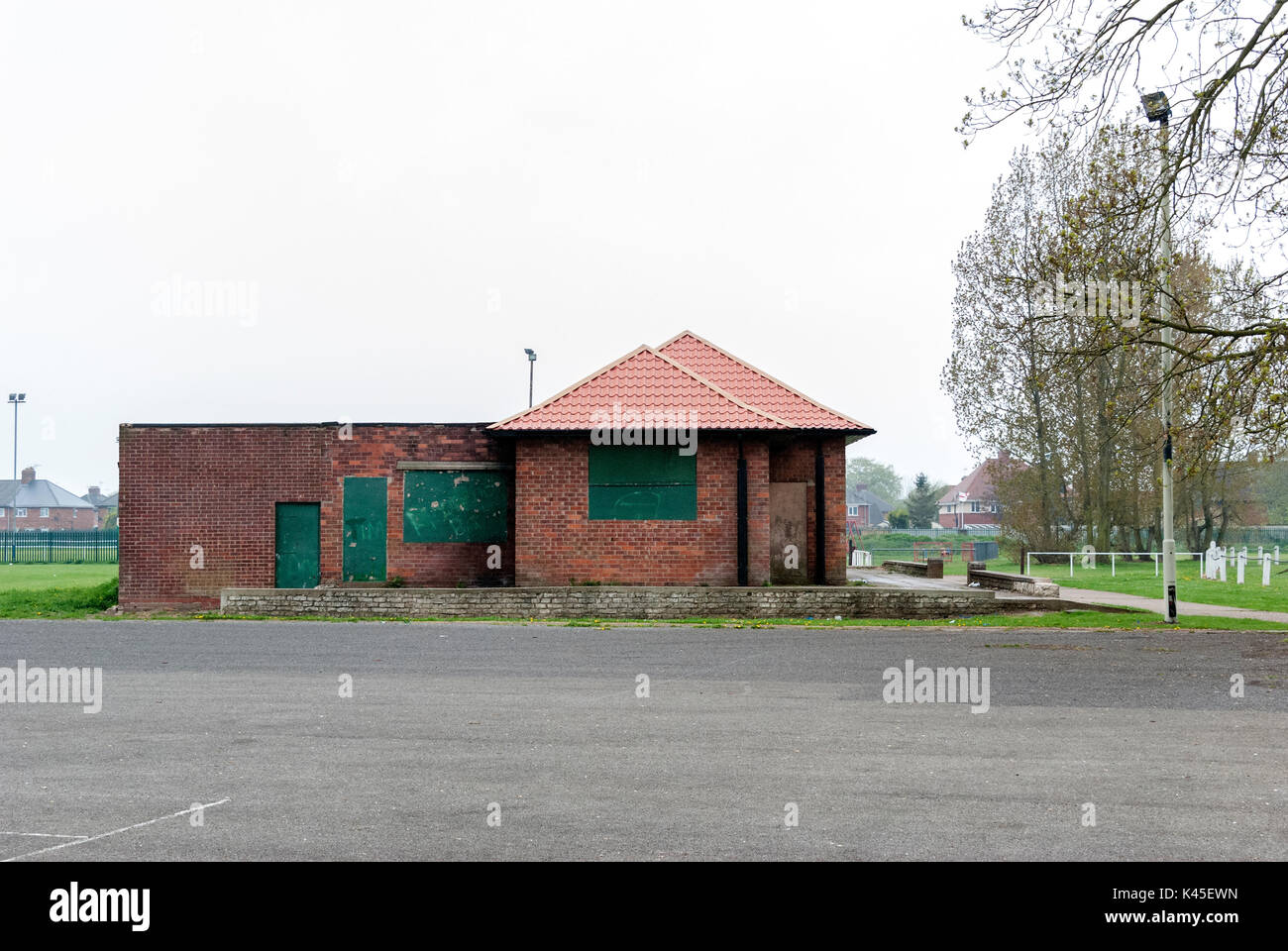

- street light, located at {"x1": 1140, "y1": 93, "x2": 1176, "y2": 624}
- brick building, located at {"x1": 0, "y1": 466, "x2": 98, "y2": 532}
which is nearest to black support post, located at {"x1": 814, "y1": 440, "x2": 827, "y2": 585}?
street light, located at {"x1": 1140, "y1": 93, "x2": 1176, "y2": 624}

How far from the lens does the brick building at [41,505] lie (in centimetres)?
9784

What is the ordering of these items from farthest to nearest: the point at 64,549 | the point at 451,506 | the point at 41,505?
the point at 41,505 → the point at 64,549 → the point at 451,506

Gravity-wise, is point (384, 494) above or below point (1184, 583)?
above

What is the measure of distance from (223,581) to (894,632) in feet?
47.7

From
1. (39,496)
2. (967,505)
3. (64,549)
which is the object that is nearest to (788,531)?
(64,549)

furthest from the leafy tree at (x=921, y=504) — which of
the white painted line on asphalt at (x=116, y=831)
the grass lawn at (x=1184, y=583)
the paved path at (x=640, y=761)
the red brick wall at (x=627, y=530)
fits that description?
the white painted line on asphalt at (x=116, y=831)

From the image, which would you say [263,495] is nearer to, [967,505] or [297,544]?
[297,544]

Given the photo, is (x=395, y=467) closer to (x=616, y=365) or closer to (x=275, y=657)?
(x=616, y=365)

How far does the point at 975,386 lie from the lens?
3878 cm

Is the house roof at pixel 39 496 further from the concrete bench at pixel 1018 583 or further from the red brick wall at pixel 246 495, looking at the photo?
the concrete bench at pixel 1018 583

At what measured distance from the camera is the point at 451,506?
22.5 meters

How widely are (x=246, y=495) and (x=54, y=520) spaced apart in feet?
301

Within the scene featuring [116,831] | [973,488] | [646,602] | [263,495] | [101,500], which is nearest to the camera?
[116,831]

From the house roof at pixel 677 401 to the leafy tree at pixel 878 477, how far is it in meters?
133
